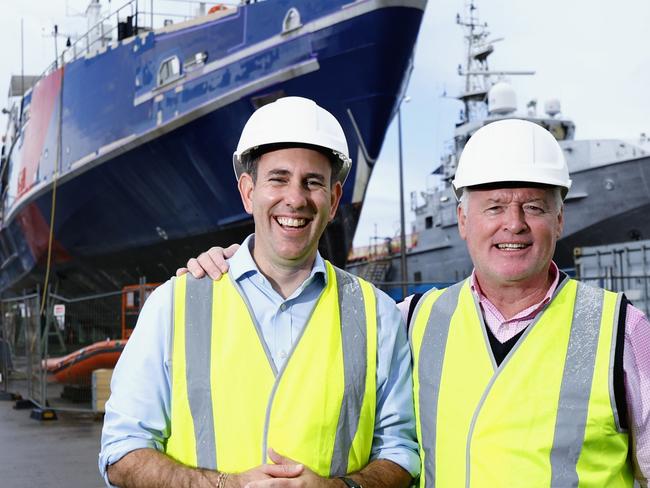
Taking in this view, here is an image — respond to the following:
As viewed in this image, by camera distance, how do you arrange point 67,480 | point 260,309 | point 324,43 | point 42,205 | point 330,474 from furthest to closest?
1. point 42,205
2. point 324,43
3. point 67,480
4. point 260,309
5. point 330,474

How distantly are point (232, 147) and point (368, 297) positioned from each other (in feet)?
37.9

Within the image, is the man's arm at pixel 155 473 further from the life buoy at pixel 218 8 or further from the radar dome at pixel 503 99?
the radar dome at pixel 503 99

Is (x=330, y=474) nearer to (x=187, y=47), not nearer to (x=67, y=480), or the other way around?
(x=67, y=480)

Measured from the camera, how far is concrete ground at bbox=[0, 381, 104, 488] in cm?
621

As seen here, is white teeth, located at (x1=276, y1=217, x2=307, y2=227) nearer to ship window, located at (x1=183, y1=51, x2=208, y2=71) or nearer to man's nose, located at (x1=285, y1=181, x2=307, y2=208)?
man's nose, located at (x1=285, y1=181, x2=307, y2=208)

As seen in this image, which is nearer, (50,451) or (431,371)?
(431,371)

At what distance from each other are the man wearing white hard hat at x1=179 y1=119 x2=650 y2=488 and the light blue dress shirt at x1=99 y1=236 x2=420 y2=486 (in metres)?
0.08

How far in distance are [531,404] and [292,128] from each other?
1127 mm

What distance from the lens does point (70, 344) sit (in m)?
12.8

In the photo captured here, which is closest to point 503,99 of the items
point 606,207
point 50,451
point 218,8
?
point 606,207

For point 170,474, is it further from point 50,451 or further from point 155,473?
point 50,451

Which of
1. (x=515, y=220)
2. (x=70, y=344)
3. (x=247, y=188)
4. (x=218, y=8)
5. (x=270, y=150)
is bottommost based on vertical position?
(x=70, y=344)

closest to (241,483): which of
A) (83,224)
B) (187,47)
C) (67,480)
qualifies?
(67,480)

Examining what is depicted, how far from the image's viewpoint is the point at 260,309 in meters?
2.43
